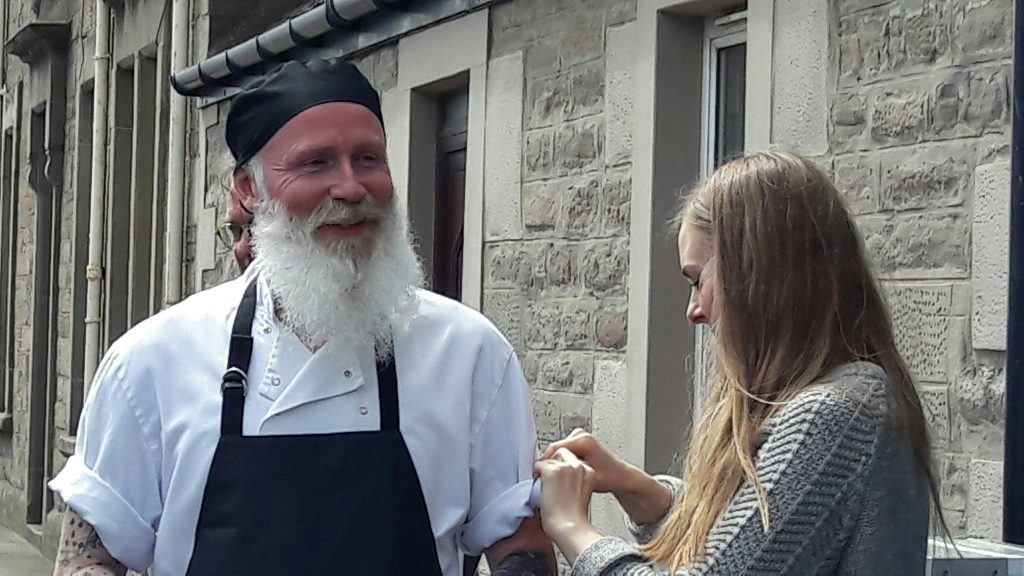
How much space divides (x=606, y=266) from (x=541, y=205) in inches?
21.3

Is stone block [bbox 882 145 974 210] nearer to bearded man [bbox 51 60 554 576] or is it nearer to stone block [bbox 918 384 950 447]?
stone block [bbox 918 384 950 447]

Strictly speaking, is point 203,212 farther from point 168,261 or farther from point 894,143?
point 894,143

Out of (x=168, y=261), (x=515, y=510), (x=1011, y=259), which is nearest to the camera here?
(x=515, y=510)

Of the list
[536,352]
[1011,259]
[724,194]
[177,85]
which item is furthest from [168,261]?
[724,194]

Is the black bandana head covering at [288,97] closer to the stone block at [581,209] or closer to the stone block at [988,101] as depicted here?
the stone block at [988,101]

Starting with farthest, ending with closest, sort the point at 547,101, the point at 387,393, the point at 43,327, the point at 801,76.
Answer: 1. the point at 43,327
2. the point at 547,101
3. the point at 801,76
4. the point at 387,393

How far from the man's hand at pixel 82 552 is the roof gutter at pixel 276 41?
5024mm

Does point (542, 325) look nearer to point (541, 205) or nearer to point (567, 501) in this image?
point (541, 205)

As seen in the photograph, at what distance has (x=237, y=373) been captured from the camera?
288 centimetres

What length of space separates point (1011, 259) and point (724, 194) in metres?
1.24

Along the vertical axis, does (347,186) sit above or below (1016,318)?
above

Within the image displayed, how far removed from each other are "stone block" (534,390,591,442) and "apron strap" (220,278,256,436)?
350cm

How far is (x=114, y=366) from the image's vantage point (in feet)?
9.46

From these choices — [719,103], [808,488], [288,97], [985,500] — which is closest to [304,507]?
[288,97]
